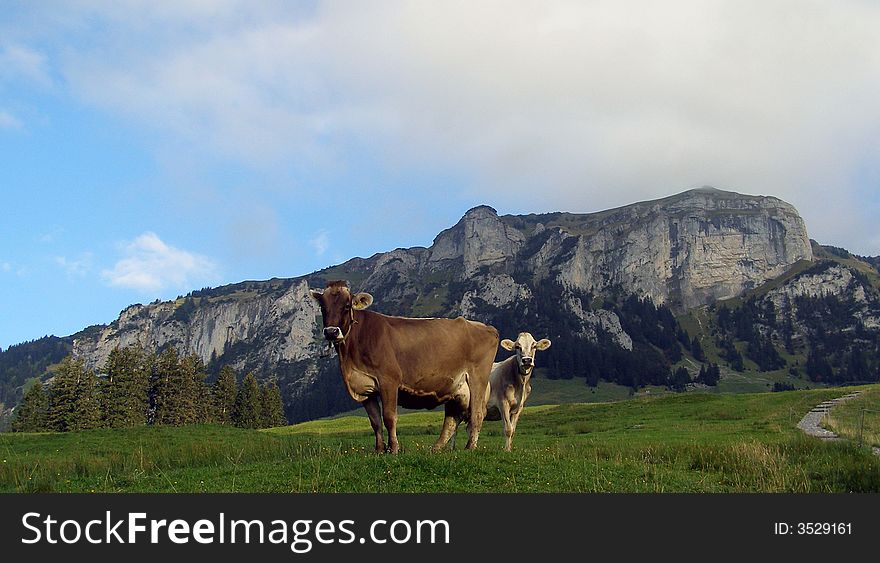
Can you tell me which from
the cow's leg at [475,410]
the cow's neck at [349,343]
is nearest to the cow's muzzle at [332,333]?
the cow's neck at [349,343]

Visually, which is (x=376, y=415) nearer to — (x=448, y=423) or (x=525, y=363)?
(x=448, y=423)

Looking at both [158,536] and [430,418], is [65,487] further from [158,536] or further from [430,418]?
[430,418]

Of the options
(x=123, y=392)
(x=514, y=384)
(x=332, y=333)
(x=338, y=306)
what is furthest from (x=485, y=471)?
(x=123, y=392)

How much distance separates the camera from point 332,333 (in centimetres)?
1246

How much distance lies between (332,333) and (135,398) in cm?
8174

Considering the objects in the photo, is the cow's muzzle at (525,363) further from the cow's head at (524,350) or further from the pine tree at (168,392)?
the pine tree at (168,392)

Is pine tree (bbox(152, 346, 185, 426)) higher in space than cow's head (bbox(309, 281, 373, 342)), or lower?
lower

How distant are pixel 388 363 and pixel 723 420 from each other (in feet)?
127

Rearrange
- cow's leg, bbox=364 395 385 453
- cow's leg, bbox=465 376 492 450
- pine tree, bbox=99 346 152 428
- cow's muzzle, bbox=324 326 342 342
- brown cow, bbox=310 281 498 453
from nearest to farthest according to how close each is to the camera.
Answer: cow's muzzle, bbox=324 326 342 342, brown cow, bbox=310 281 498 453, cow's leg, bbox=364 395 385 453, cow's leg, bbox=465 376 492 450, pine tree, bbox=99 346 152 428

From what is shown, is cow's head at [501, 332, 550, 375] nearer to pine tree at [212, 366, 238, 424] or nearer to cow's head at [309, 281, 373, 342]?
cow's head at [309, 281, 373, 342]

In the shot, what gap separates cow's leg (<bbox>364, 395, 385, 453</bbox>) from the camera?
45.4 ft

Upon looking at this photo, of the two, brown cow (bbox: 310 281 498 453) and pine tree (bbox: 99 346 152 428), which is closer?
brown cow (bbox: 310 281 498 453)

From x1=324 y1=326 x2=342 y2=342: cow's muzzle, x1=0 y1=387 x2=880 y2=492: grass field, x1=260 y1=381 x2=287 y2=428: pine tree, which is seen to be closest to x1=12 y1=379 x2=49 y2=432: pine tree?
x1=260 y1=381 x2=287 y2=428: pine tree

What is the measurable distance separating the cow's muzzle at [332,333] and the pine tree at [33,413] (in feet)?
265
